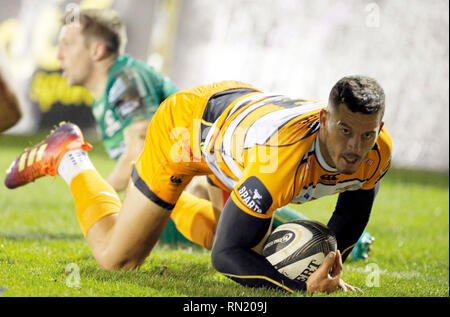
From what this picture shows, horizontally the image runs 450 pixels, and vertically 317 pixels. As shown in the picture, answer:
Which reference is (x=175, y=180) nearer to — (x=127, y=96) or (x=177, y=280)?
(x=177, y=280)

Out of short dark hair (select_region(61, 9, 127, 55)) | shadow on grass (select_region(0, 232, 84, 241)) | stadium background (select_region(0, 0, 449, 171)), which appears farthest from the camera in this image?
stadium background (select_region(0, 0, 449, 171))

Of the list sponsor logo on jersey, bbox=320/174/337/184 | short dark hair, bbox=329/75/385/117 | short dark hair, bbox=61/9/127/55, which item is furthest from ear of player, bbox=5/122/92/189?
short dark hair, bbox=329/75/385/117

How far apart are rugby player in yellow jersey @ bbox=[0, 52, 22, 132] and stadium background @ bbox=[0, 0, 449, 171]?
9434mm

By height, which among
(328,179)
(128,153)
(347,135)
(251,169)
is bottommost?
(128,153)

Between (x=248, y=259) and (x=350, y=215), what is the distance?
846 mm

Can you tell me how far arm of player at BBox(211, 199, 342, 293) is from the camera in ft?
9.85

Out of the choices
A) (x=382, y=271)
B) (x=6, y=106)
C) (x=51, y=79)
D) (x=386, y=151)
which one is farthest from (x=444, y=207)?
(x=51, y=79)

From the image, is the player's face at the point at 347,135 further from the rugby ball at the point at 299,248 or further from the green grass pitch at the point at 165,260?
the green grass pitch at the point at 165,260

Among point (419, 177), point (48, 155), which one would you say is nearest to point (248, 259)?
point (48, 155)

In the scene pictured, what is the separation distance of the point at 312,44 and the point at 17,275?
10244 mm

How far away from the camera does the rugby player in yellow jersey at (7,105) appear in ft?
7.93

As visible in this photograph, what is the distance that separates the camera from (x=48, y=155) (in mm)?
4602

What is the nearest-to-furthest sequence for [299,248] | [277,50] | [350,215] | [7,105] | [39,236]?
[7,105] → [299,248] → [350,215] → [39,236] → [277,50]

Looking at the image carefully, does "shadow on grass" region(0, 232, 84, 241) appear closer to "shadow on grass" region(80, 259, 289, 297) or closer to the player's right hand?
"shadow on grass" region(80, 259, 289, 297)
